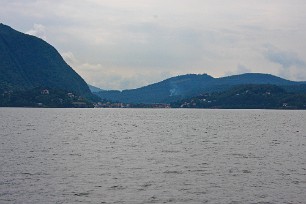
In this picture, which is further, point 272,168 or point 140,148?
point 140,148

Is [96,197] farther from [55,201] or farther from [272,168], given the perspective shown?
[272,168]

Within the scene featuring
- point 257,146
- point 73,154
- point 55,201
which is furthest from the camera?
point 257,146

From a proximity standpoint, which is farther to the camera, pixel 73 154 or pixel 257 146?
pixel 257 146

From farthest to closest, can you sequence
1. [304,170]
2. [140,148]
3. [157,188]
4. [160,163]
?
1. [140,148]
2. [160,163]
3. [304,170]
4. [157,188]

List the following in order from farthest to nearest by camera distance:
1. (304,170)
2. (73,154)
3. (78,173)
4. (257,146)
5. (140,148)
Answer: (257,146) < (140,148) < (73,154) < (304,170) < (78,173)

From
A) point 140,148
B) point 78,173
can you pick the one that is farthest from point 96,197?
point 140,148

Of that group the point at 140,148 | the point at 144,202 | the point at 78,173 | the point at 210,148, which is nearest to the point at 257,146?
the point at 210,148

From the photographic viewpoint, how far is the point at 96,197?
45.1 metres

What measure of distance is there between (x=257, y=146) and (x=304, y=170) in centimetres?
3668

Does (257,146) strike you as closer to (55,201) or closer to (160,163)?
(160,163)

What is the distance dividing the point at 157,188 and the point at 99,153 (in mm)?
34839

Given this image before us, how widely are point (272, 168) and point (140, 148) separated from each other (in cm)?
3567

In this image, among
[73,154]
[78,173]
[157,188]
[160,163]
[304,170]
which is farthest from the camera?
[73,154]

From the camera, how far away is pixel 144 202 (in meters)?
43.5
